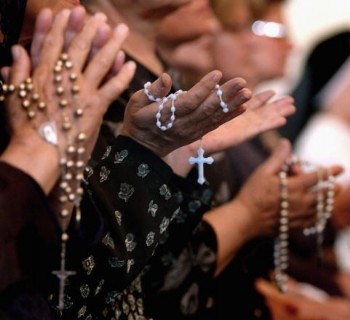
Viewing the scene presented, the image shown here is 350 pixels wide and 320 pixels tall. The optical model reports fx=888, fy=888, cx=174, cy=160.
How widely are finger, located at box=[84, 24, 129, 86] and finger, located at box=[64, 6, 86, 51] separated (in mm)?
32

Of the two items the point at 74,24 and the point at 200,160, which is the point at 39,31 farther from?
the point at 200,160

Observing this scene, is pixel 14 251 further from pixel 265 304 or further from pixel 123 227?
pixel 265 304

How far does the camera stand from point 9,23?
1037 mm

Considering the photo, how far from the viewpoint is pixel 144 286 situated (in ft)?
4.28

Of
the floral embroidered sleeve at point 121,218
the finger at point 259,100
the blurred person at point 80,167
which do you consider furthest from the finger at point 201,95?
the finger at point 259,100

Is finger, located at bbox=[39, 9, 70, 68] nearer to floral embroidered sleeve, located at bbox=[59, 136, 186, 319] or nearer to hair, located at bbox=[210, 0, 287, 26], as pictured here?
floral embroidered sleeve, located at bbox=[59, 136, 186, 319]

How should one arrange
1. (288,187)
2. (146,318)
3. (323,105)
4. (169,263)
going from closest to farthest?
(146,318) < (169,263) < (288,187) < (323,105)

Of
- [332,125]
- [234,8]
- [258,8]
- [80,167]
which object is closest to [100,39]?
[80,167]

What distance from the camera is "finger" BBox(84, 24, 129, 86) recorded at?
3.15 ft

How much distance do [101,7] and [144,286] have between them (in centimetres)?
45

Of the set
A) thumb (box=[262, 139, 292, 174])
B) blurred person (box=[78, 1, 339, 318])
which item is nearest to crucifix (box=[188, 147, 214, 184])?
blurred person (box=[78, 1, 339, 318])

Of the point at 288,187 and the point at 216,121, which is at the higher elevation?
the point at 216,121

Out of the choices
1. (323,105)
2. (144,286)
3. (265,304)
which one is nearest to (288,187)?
(265,304)

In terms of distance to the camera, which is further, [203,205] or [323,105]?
[323,105]
